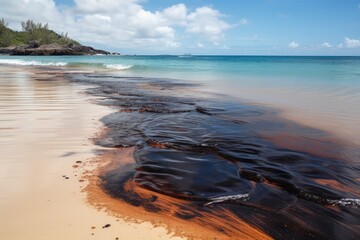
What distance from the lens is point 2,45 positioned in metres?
122

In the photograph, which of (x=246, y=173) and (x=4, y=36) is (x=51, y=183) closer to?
(x=246, y=173)

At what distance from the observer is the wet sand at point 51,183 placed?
3.00 m

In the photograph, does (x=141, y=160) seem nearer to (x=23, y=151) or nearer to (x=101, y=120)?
(x=23, y=151)

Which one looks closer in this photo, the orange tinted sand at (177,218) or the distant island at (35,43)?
the orange tinted sand at (177,218)

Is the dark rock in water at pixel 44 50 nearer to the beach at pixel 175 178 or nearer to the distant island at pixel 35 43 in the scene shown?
the distant island at pixel 35 43

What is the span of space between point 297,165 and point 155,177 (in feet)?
8.34

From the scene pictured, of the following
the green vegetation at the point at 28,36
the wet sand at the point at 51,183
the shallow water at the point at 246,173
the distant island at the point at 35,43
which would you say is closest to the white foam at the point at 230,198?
the shallow water at the point at 246,173

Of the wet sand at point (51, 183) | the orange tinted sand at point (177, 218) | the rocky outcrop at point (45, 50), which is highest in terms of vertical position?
the rocky outcrop at point (45, 50)

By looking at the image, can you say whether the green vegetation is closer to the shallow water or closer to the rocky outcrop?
the rocky outcrop

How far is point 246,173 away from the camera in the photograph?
15.1 feet

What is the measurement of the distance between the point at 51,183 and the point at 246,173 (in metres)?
2.93

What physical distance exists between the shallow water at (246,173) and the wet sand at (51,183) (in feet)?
1.57

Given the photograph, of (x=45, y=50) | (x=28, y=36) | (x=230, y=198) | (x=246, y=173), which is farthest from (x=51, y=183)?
(x=28, y=36)

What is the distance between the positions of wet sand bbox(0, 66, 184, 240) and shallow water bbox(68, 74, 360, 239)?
48 centimetres
